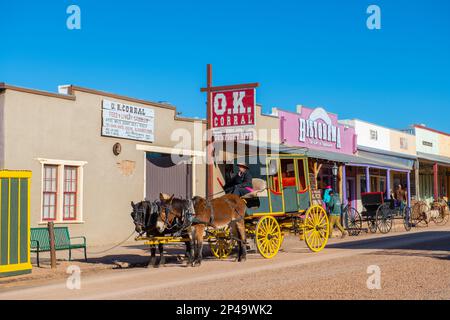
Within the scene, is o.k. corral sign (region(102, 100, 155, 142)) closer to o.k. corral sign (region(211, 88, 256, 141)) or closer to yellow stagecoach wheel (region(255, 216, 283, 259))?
o.k. corral sign (region(211, 88, 256, 141))

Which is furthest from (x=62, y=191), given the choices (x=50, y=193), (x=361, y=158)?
(x=361, y=158)

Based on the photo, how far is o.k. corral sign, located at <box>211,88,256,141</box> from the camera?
2005cm

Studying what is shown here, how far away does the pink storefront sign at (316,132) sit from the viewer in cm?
2891

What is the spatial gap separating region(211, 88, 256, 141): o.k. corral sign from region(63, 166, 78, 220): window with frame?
499 cm

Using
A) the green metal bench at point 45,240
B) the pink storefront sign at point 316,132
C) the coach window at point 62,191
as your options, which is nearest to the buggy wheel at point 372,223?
the pink storefront sign at point 316,132

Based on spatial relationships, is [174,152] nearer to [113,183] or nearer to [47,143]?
[113,183]

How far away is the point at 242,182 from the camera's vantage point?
15125mm

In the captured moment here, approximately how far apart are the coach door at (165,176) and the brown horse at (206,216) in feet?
23.8

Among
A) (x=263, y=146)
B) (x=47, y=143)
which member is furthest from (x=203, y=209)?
(x=263, y=146)

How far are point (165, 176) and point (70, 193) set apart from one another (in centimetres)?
423
